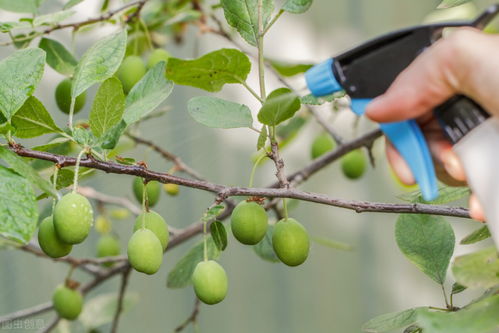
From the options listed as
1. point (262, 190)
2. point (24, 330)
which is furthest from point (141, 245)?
point (24, 330)

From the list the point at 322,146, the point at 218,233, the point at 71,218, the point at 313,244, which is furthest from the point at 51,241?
the point at 313,244

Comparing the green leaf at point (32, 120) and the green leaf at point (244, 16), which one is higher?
the green leaf at point (244, 16)

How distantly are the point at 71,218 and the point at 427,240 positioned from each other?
1.28 feet

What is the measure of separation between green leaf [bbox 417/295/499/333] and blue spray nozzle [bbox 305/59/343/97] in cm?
18

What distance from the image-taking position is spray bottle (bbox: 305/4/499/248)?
0.47 metres

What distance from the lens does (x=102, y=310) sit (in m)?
1.51

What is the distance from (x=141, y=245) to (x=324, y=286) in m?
1.61

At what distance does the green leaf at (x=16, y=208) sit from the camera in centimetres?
55

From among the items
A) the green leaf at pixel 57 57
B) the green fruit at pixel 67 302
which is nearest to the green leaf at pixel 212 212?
the green leaf at pixel 57 57

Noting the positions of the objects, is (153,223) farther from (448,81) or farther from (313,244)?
(313,244)

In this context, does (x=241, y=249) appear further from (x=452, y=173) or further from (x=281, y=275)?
(x=452, y=173)

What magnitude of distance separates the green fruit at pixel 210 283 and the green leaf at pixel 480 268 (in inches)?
9.1

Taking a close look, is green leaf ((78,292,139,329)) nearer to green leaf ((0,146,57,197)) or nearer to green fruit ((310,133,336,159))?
green fruit ((310,133,336,159))

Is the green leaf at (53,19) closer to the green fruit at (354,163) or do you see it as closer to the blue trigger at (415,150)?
the blue trigger at (415,150)
